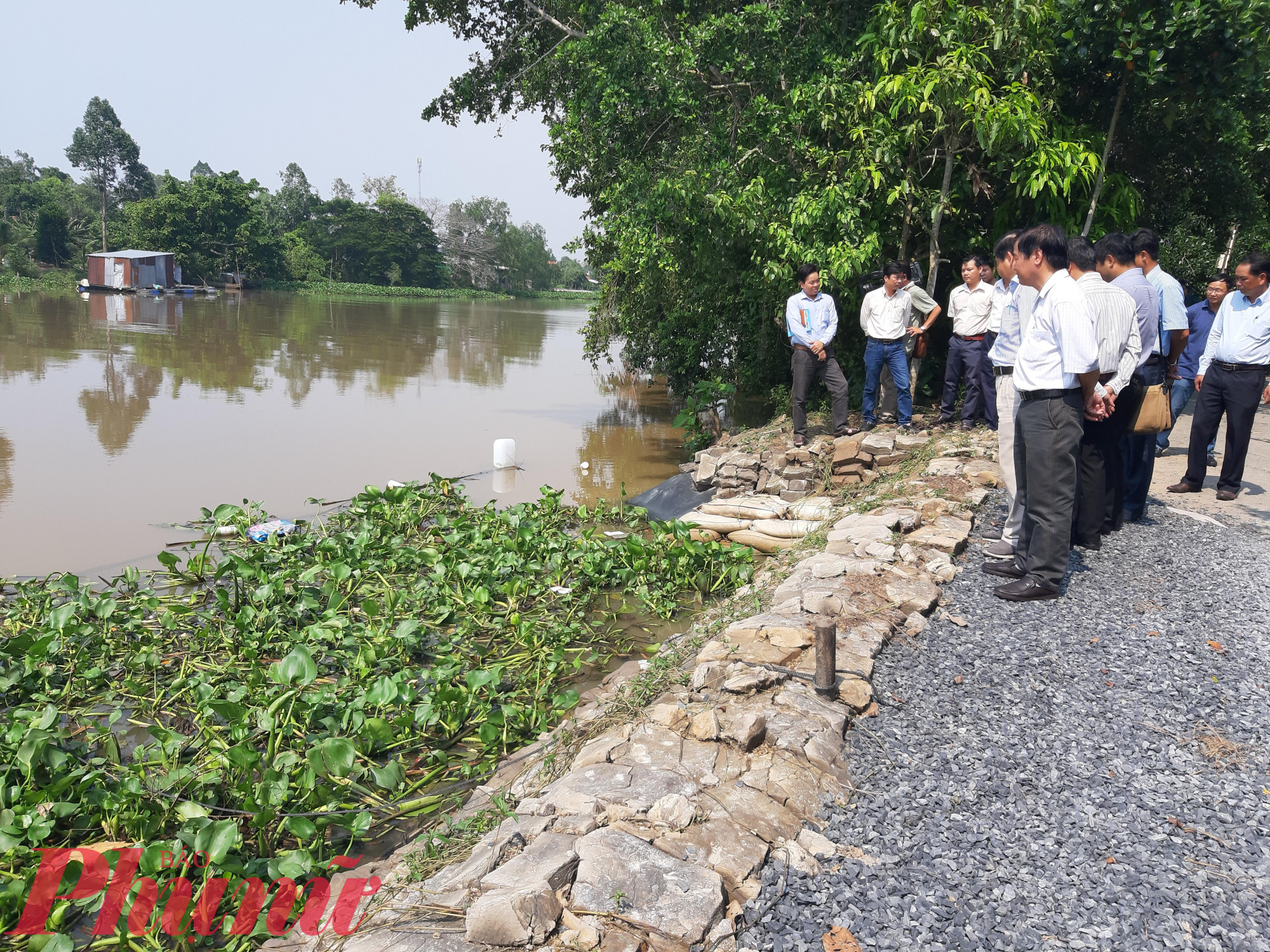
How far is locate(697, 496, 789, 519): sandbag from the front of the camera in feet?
25.2

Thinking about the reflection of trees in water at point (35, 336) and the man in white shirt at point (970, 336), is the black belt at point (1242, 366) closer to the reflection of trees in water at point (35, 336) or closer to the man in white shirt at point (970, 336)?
the man in white shirt at point (970, 336)

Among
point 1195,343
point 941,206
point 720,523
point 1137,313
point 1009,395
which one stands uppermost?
point 941,206

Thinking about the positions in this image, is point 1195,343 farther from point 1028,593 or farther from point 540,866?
point 540,866

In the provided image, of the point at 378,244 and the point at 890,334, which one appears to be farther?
the point at 378,244

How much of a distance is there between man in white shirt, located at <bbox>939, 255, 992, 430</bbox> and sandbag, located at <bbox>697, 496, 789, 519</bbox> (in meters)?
2.15

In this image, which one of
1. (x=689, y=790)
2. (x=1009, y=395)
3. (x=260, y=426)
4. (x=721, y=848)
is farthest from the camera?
(x=260, y=426)

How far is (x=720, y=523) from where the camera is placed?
767 cm

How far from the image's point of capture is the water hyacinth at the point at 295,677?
333cm

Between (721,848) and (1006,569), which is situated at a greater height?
(1006,569)

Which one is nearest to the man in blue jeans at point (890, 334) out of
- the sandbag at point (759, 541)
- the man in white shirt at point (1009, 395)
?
the sandbag at point (759, 541)

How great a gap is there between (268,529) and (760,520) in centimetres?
440

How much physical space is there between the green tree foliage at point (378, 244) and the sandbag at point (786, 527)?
6700 centimetres

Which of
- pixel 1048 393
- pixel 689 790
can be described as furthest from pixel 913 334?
pixel 689 790

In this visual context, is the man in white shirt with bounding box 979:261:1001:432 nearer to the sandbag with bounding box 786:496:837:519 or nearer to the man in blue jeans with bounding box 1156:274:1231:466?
the man in blue jeans with bounding box 1156:274:1231:466
